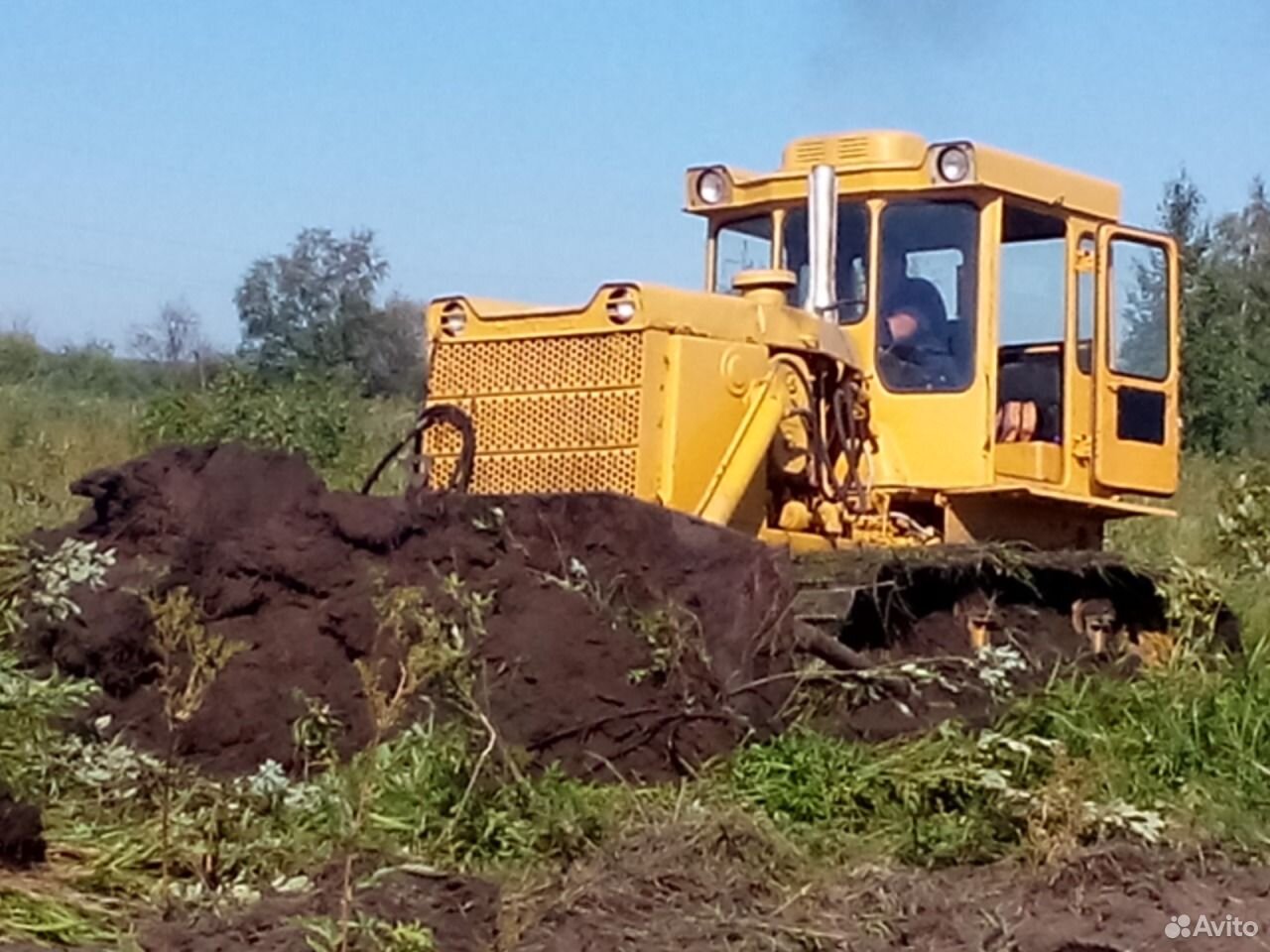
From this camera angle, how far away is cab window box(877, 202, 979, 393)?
10.3 metres

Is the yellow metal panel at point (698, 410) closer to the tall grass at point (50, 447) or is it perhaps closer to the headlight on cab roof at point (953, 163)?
the headlight on cab roof at point (953, 163)

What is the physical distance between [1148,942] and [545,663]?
92.9 inches

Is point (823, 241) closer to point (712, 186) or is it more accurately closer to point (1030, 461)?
point (712, 186)

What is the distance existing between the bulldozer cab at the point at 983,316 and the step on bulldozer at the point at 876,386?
0.04 ft

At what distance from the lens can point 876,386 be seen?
10.3m

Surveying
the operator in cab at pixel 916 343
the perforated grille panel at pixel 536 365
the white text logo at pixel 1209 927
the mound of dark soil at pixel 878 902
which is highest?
the operator in cab at pixel 916 343

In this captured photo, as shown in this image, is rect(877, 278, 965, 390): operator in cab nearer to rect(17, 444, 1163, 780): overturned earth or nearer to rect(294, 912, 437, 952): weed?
rect(17, 444, 1163, 780): overturned earth

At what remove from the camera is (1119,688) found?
29.0 feet


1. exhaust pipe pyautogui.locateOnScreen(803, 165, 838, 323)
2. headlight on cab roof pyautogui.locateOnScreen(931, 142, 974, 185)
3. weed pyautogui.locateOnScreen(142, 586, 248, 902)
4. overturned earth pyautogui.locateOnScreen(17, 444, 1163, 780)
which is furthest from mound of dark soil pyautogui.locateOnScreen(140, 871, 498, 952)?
headlight on cab roof pyautogui.locateOnScreen(931, 142, 974, 185)

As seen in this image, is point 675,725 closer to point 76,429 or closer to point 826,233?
point 826,233

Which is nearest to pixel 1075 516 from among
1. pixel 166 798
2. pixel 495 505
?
pixel 495 505

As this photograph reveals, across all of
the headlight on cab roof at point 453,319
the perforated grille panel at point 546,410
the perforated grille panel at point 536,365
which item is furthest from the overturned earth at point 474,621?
the headlight on cab roof at point 453,319

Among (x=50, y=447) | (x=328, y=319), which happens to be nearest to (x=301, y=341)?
(x=328, y=319)

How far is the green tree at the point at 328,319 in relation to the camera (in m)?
38.2
